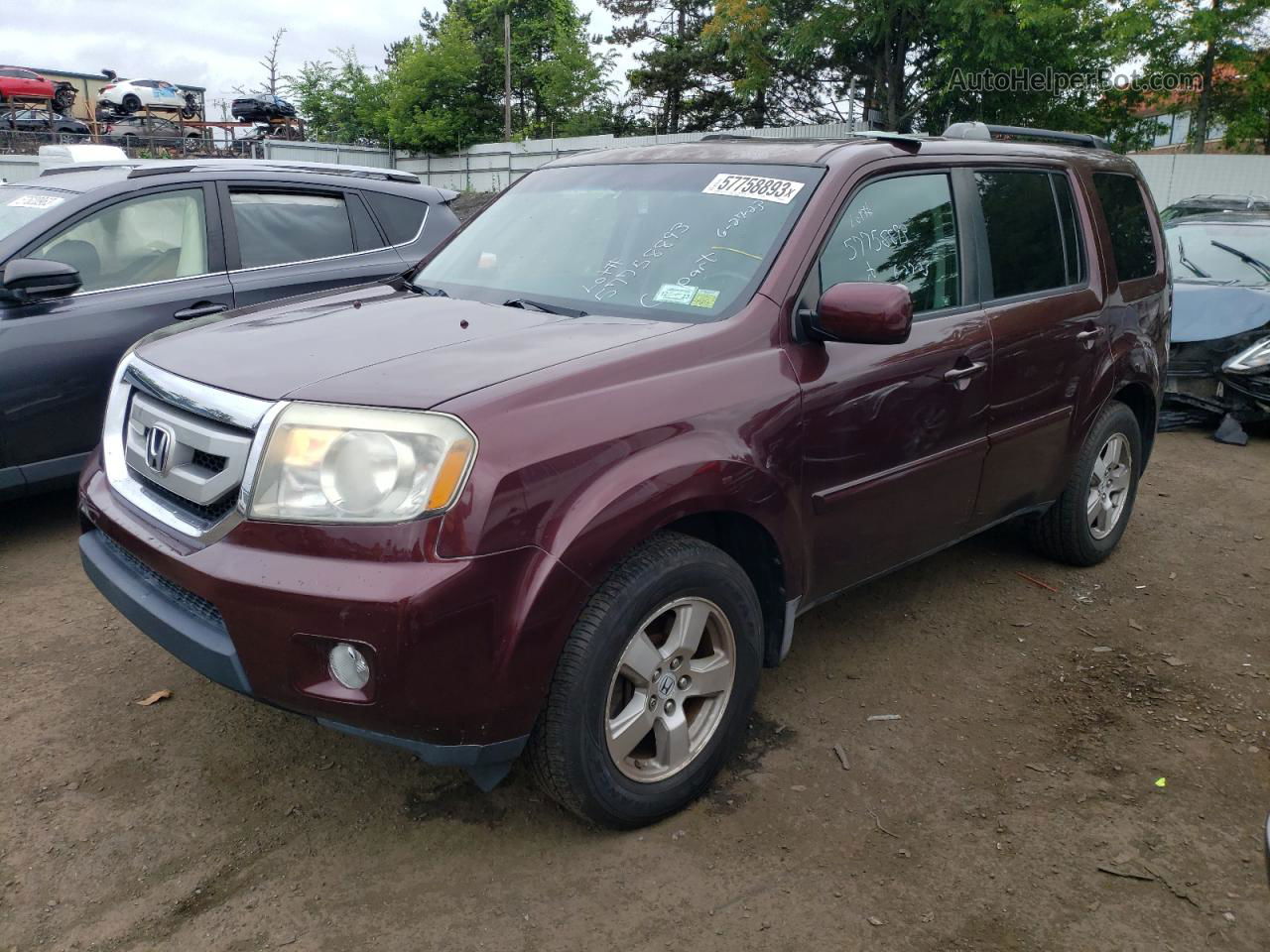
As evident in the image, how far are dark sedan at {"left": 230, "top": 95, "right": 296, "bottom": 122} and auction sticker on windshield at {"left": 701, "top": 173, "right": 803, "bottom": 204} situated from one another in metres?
39.6

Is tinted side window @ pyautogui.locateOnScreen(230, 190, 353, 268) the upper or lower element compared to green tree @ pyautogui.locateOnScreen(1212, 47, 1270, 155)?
lower

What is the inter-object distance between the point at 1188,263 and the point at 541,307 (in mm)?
7179

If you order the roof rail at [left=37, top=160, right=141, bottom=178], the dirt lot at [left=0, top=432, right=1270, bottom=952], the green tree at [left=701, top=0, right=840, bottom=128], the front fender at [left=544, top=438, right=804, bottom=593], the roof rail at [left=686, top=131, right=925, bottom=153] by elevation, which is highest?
the green tree at [left=701, top=0, right=840, bottom=128]

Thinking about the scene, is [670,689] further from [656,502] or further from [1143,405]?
[1143,405]

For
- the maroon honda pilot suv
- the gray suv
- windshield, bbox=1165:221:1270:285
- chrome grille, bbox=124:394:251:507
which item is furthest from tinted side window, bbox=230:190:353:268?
windshield, bbox=1165:221:1270:285

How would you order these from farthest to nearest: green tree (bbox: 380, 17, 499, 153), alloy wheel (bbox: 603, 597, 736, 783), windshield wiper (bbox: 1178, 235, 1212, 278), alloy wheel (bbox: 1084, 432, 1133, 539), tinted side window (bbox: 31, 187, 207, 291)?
green tree (bbox: 380, 17, 499, 153)
windshield wiper (bbox: 1178, 235, 1212, 278)
tinted side window (bbox: 31, 187, 207, 291)
alloy wheel (bbox: 1084, 432, 1133, 539)
alloy wheel (bbox: 603, 597, 736, 783)

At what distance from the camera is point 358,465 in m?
2.35

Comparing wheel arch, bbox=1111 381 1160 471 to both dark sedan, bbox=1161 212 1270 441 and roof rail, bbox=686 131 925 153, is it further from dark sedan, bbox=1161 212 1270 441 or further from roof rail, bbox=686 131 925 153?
dark sedan, bbox=1161 212 1270 441

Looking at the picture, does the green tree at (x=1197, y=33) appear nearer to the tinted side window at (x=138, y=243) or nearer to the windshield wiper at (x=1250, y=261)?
the windshield wiper at (x=1250, y=261)

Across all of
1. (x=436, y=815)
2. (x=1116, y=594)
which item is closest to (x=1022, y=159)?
(x=1116, y=594)

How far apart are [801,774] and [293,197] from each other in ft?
13.9

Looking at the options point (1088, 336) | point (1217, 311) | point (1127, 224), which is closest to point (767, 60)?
point (1217, 311)

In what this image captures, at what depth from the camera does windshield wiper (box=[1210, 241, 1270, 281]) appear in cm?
801

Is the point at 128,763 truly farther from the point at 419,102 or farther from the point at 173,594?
the point at 419,102
